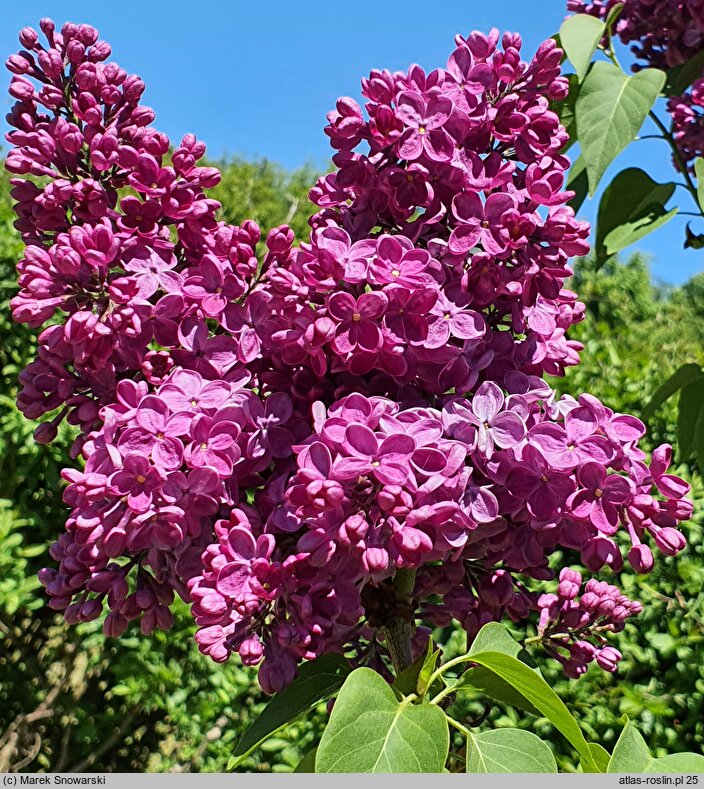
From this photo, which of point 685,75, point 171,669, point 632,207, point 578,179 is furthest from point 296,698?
point 171,669

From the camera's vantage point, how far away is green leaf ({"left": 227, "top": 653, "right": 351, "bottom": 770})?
23.6 inches

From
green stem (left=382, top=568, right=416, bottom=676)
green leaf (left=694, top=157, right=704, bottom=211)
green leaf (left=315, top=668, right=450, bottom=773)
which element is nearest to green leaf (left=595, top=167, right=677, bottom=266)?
green leaf (left=694, top=157, right=704, bottom=211)

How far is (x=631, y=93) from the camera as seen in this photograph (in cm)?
101

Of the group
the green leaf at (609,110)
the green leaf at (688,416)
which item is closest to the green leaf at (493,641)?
the green leaf at (609,110)

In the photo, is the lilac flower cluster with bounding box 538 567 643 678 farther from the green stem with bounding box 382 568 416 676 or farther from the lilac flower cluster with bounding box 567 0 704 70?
the lilac flower cluster with bounding box 567 0 704 70

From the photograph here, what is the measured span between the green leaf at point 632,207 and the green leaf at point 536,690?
85cm

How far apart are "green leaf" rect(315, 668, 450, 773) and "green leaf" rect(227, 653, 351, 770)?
86 millimetres

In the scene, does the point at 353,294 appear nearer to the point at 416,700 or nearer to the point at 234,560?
the point at 234,560

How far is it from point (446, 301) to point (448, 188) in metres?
0.11

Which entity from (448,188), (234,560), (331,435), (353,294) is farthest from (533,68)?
(234,560)

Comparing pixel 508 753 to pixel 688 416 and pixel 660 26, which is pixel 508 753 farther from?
pixel 660 26

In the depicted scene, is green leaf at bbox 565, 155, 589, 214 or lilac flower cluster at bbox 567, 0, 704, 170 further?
lilac flower cluster at bbox 567, 0, 704, 170

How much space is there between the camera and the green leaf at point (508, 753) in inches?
21.8

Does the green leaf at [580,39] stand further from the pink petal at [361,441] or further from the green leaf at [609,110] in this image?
the pink petal at [361,441]
